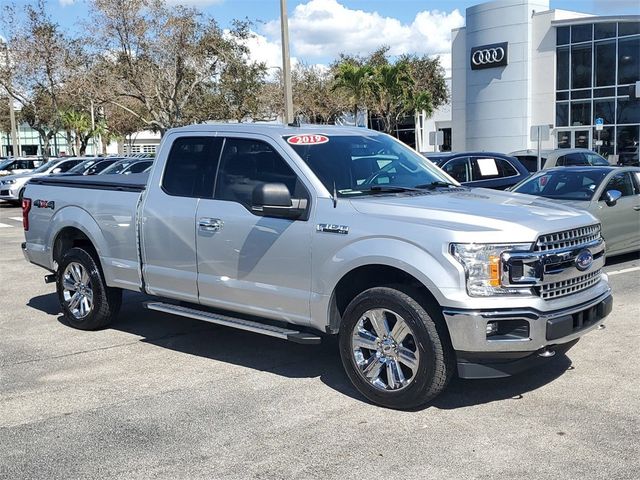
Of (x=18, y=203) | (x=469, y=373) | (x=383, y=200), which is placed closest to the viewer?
(x=469, y=373)

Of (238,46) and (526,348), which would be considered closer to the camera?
(526,348)

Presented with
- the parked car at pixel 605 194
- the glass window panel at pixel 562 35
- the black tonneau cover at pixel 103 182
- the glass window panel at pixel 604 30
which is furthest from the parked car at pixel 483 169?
the glass window panel at pixel 562 35

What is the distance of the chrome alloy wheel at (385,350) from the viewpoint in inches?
195

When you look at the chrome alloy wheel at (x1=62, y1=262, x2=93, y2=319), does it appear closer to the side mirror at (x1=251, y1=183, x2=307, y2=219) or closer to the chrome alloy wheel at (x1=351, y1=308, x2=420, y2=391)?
the side mirror at (x1=251, y1=183, x2=307, y2=219)

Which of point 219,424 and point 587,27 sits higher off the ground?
point 587,27

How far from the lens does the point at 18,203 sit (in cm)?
2727


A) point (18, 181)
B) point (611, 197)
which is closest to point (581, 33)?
point (18, 181)

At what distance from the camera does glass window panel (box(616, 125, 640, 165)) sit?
37.5 m

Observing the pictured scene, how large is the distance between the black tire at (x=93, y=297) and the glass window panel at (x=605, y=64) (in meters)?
37.0

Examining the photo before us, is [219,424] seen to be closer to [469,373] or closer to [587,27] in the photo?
[469,373]

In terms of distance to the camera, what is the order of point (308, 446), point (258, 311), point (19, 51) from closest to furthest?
point (308, 446)
point (258, 311)
point (19, 51)

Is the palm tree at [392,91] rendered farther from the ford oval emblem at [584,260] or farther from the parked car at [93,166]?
the ford oval emblem at [584,260]

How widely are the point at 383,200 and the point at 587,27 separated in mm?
38816

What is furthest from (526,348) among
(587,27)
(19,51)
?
(587,27)
